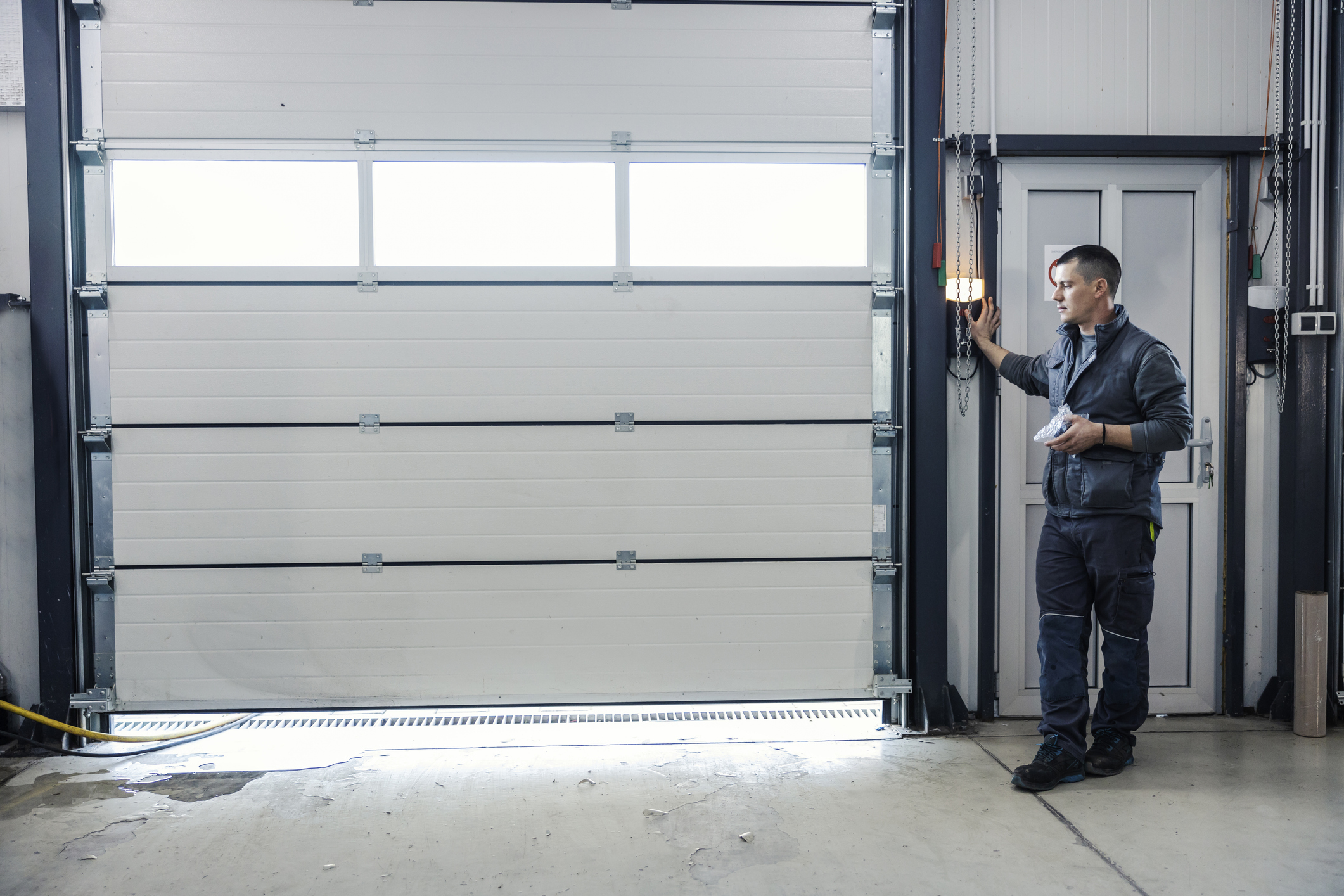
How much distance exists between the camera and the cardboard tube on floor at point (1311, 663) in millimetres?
3643

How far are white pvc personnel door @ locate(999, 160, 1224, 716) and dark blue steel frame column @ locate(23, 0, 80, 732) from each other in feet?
13.5

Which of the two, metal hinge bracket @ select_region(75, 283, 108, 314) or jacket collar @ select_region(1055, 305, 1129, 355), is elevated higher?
metal hinge bracket @ select_region(75, 283, 108, 314)

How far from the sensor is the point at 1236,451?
3.85 metres

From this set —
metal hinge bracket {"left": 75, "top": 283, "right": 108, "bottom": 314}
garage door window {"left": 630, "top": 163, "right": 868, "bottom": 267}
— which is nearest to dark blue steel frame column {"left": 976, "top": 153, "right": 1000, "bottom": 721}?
garage door window {"left": 630, "top": 163, "right": 868, "bottom": 267}

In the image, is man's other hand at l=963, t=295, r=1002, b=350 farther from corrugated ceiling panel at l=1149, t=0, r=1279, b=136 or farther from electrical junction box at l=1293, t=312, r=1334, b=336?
electrical junction box at l=1293, t=312, r=1334, b=336

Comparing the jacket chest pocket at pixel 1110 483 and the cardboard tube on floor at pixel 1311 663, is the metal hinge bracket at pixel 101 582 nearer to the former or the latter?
the jacket chest pocket at pixel 1110 483

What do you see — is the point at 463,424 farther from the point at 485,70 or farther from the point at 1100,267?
the point at 1100,267

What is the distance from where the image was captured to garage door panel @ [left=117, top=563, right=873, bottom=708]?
3.69 m

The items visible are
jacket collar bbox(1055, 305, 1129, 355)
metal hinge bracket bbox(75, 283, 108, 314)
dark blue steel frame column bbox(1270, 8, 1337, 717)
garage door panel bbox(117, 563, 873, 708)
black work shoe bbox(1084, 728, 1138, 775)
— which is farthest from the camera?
dark blue steel frame column bbox(1270, 8, 1337, 717)

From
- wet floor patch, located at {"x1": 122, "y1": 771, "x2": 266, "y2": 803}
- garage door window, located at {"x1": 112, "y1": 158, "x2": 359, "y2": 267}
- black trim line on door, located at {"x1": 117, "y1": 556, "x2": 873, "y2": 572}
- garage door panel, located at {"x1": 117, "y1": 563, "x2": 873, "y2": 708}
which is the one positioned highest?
garage door window, located at {"x1": 112, "y1": 158, "x2": 359, "y2": 267}

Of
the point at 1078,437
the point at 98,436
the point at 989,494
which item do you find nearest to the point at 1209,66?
the point at 1078,437

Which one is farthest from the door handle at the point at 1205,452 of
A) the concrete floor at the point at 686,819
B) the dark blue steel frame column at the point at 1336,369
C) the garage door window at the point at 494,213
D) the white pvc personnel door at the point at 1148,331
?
the garage door window at the point at 494,213

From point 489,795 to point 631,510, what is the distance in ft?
4.30

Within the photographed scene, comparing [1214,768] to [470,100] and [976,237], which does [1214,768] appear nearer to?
[976,237]
